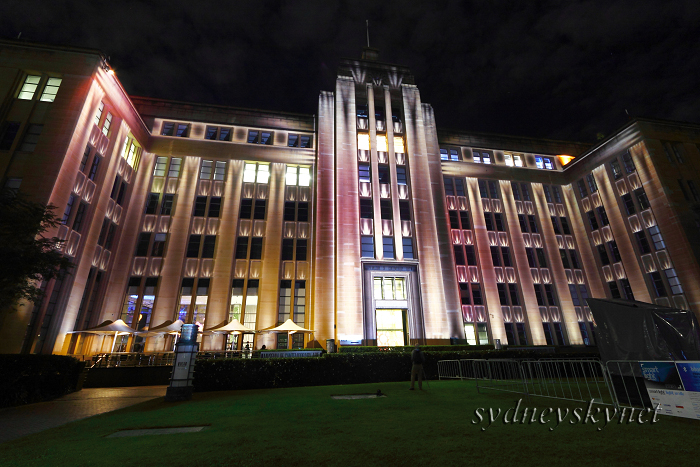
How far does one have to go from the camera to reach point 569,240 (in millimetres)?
40750

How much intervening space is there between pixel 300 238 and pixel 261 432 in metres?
27.8

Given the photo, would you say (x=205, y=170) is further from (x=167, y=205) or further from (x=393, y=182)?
(x=393, y=182)

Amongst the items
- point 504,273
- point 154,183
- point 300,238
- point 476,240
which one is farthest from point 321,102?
point 504,273

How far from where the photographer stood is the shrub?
1305 cm

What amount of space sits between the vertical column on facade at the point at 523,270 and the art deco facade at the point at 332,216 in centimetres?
18

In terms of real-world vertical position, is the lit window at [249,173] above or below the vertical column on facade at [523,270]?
above

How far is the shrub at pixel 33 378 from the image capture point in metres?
13.1

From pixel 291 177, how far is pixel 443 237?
57.7ft

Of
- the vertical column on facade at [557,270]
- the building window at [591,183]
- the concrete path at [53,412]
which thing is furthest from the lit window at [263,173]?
the building window at [591,183]

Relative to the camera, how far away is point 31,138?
2430 centimetres

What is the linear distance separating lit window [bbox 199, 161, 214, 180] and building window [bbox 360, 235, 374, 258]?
18.0 meters

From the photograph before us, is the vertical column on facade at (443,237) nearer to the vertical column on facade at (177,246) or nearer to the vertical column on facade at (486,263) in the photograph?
the vertical column on facade at (486,263)

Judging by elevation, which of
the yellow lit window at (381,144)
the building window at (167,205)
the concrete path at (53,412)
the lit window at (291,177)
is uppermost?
the yellow lit window at (381,144)

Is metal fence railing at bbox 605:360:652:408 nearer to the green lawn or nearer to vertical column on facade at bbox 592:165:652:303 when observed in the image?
the green lawn
